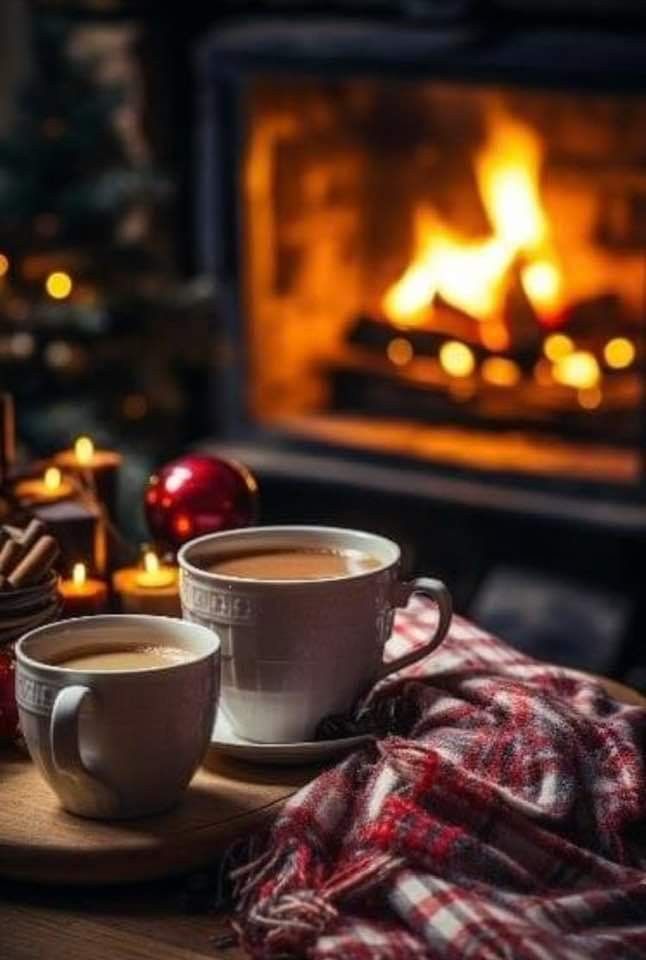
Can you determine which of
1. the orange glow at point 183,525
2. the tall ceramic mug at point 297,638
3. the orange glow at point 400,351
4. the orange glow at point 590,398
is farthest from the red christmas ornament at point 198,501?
the orange glow at point 400,351

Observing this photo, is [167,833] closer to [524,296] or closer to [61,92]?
[524,296]

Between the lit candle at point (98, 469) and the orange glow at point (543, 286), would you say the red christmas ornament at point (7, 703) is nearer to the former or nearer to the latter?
the lit candle at point (98, 469)

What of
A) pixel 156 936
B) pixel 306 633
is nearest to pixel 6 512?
pixel 306 633

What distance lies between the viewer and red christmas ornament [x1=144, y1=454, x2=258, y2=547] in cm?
139

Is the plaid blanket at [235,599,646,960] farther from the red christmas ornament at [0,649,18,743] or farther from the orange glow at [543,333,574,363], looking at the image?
the orange glow at [543,333,574,363]

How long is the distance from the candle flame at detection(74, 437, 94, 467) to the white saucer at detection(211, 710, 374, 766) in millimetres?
416

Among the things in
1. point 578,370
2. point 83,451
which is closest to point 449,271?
point 578,370

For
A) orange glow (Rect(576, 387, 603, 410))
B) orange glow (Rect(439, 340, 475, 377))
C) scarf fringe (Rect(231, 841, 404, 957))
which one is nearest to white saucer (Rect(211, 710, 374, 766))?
scarf fringe (Rect(231, 841, 404, 957))

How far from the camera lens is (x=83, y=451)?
5.05 ft

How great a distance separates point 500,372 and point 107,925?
6.46 ft

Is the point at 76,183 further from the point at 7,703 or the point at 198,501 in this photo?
the point at 7,703

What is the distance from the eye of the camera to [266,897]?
99cm

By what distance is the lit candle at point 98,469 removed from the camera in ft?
4.91

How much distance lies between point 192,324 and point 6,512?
1.59 m
